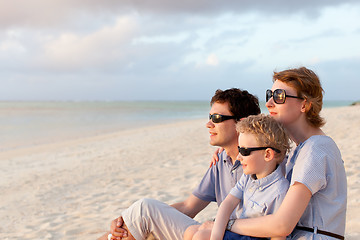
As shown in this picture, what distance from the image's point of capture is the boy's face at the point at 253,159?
2441 millimetres

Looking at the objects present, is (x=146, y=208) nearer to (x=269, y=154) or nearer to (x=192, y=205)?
(x=192, y=205)

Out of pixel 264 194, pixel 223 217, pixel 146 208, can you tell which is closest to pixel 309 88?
pixel 264 194

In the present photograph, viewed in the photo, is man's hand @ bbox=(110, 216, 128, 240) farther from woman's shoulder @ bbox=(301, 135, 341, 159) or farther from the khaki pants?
woman's shoulder @ bbox=(301, 135, 341, 159)

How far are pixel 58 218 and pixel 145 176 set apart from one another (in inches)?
106

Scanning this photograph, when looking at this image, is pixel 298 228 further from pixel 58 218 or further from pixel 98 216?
pixel 58 218

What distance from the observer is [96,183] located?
7.86 m

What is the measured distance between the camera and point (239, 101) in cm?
330

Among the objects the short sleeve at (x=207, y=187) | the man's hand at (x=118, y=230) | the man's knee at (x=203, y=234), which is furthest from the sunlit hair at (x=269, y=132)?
the man's hand at (x=118, y=230)

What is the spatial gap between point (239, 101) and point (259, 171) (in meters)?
0.96

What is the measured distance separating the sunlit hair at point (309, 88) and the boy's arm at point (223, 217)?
0.73 meters

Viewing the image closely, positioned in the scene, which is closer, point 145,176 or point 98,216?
point 98,216

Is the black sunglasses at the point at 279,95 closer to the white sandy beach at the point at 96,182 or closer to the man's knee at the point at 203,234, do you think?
the man's knee at the point at 203,234

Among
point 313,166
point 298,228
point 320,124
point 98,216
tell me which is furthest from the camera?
point 98,216

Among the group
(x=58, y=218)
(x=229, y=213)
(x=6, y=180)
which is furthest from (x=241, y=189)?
(x=6, y=180)
